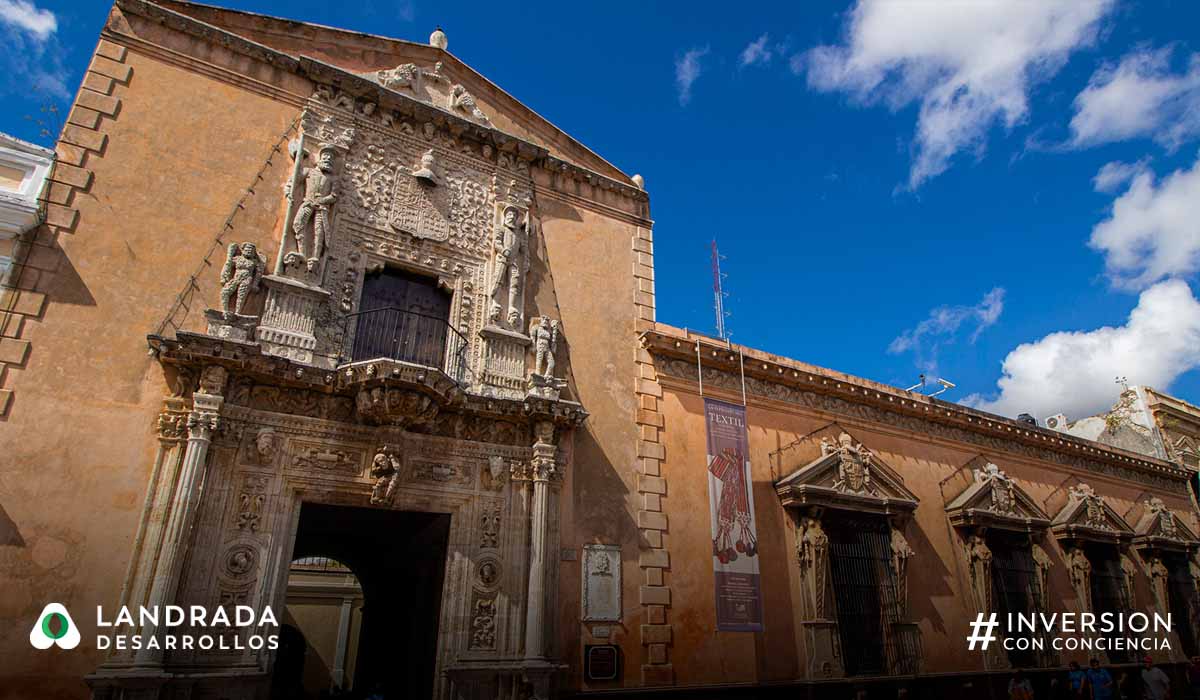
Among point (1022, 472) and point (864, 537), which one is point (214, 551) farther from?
point (1022, 472)

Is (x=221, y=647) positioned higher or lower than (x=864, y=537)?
lower

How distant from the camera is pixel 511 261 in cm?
1227

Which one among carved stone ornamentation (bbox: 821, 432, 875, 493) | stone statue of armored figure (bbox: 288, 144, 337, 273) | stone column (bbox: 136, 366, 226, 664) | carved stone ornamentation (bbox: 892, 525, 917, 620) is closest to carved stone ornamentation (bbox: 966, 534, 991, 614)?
carved stone ornamentation (bbox: 892, 525, 917, 620)

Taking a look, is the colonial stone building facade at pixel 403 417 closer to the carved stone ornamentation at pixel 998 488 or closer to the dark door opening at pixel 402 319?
the dark door opening at pixel 402 319

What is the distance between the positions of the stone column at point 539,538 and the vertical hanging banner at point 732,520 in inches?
132

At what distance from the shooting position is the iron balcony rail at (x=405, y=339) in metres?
10.6

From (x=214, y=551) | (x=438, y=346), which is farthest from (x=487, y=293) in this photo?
(x=214, y=551)

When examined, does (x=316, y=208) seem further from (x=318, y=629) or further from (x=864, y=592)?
(x=318, y=629)

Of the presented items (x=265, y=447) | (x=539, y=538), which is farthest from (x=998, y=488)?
(x=265, y=447)

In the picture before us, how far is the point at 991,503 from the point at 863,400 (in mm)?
4590

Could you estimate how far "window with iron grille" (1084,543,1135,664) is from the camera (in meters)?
18.2

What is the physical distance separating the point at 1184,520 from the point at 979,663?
43.6ft

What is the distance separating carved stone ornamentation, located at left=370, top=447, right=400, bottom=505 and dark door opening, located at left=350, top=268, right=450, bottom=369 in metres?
1.62

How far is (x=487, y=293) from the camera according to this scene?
11.9m
